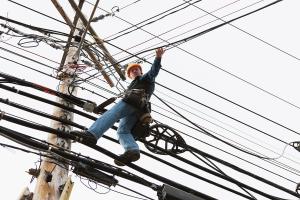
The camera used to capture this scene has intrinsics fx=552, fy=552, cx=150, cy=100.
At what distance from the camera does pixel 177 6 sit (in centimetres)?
770

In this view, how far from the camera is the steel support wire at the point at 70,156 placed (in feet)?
20.0

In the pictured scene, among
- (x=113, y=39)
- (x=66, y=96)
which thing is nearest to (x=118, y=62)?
(x=113, y=39)

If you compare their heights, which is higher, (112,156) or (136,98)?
(136,98)

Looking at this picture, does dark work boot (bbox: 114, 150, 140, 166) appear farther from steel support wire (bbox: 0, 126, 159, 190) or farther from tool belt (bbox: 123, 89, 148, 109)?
tool belt (bbox: 123, 89, 148, 109)

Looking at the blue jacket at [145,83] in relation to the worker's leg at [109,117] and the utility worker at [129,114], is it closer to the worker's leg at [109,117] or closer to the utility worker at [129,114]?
the utility worker at [129,114]

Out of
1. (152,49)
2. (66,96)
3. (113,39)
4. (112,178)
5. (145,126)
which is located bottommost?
(112,178)

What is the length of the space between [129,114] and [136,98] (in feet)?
0.76

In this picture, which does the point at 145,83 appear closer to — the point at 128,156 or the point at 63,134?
the point at 128,156

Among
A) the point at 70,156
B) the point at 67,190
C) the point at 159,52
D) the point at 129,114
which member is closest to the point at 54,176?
the point at 67,190

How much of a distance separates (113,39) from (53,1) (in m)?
1.14

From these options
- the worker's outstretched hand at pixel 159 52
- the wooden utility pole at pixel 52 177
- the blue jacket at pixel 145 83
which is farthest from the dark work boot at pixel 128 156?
the worker's outstretched hand at pixel 159 52

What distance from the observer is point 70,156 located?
21.3ft

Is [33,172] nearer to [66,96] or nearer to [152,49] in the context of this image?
[66,96]


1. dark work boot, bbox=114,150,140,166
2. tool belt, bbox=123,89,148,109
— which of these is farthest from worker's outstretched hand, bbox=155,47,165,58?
dark work boot, bbox=114,150,140,166
